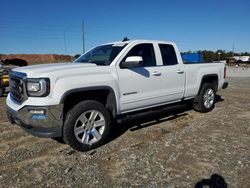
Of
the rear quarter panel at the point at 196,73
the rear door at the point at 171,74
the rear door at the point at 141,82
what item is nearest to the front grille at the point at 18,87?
the rear door at the point at 141,82

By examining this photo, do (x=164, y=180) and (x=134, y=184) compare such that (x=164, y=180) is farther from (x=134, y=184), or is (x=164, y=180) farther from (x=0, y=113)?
(x=0, y=113)

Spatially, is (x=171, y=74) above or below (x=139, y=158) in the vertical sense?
above

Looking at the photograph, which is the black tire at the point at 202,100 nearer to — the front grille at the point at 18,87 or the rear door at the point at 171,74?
the rear door at the point at 171,74

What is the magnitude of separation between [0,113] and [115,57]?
4282 mm

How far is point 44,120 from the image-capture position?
4227 millimetres

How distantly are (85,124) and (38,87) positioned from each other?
104cm

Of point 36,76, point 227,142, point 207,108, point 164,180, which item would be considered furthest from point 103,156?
point 207,108

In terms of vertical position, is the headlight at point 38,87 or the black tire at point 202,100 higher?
the headlight at point 38,87

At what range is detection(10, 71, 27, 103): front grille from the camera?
173 inches

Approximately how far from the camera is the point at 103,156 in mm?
4512

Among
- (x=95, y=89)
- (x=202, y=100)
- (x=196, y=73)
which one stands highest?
(x=196, y=73)

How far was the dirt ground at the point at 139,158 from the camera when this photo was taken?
369 cm

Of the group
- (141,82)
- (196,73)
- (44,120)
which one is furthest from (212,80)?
(44,120)

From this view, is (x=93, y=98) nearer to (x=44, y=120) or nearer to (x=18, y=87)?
(x=44, y=120)
